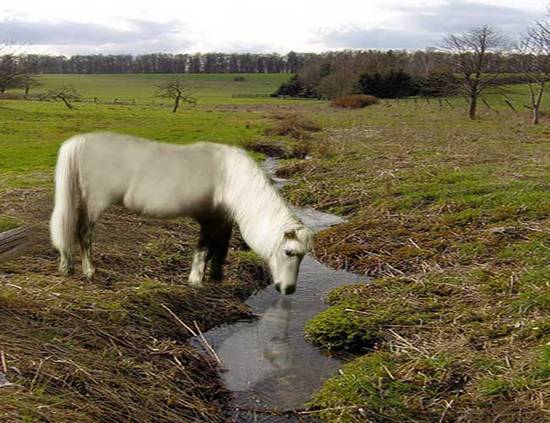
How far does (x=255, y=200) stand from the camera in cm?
854

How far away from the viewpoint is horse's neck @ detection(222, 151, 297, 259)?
27.9 feet

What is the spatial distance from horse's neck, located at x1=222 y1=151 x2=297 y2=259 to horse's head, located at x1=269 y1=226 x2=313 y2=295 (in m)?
0.19

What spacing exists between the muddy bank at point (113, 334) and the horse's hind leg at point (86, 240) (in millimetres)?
191

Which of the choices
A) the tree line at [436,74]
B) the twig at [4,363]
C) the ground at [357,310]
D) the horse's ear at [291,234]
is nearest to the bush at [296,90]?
the tree line at [436,74]

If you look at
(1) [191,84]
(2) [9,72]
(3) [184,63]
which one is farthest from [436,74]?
(3) [184,63]

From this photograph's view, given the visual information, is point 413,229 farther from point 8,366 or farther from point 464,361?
point 8,366

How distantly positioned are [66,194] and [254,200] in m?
2.69

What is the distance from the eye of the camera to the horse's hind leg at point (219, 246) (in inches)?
356

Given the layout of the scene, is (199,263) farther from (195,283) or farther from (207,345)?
(207,345)

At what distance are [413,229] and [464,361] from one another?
6.51 metres

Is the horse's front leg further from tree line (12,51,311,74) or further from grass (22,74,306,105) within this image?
tree line (12,51,311,74)

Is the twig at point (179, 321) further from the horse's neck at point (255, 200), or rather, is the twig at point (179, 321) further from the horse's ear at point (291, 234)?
the horse's ear at point (291, 234)

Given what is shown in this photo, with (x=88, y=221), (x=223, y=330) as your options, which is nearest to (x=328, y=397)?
(x=223, y=330)

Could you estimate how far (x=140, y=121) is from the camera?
137 ft
